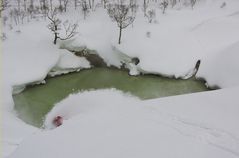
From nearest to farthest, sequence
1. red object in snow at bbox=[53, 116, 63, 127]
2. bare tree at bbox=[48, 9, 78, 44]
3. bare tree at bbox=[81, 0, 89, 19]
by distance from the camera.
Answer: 1. red object in snow at bbox=[53, 116, 63, 127]
2. bare tree at bbox=[48, 9, 78, 44]
3. bare tree at bbox=[81, 0, 89, 19]

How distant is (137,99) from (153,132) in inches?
235

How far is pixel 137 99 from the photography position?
39.8 feet

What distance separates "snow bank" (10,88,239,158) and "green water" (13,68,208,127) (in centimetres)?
496

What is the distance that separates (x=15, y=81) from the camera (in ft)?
39.5

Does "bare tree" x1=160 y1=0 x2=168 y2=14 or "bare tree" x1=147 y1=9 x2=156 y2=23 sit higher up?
"bare tree" x1=160 y1=0 x2=168 y2=14

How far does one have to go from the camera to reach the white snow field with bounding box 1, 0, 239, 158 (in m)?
5.89

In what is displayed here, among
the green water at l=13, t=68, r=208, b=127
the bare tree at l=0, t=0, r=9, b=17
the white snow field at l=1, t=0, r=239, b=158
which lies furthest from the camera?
the bare tree at l=0, t=0, r=9, b=17

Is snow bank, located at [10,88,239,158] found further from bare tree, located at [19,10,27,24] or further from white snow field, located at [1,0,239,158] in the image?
bare tree, located at [19,10,27,24]

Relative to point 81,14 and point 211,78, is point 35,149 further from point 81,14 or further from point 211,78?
point 81,14

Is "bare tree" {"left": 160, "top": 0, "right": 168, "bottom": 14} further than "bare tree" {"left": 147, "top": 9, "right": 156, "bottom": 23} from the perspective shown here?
Yes

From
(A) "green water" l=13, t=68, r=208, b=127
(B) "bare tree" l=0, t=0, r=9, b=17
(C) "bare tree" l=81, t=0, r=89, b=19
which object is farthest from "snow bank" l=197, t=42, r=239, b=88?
(B) "bare tree" l=0, t=0, r=9, b=17

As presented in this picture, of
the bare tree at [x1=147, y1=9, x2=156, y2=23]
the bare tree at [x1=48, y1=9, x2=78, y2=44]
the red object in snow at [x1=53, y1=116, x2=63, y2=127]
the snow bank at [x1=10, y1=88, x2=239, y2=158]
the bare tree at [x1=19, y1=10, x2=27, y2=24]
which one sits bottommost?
the red object in snow at [x1=53, y1=116, x2=63, y2=127]

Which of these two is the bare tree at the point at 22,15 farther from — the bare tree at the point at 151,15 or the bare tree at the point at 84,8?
the bare tree at the point at 151,15

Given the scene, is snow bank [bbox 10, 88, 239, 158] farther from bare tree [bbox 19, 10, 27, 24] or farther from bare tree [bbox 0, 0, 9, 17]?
bare tree [bbox 0, 0, 9, 17]
